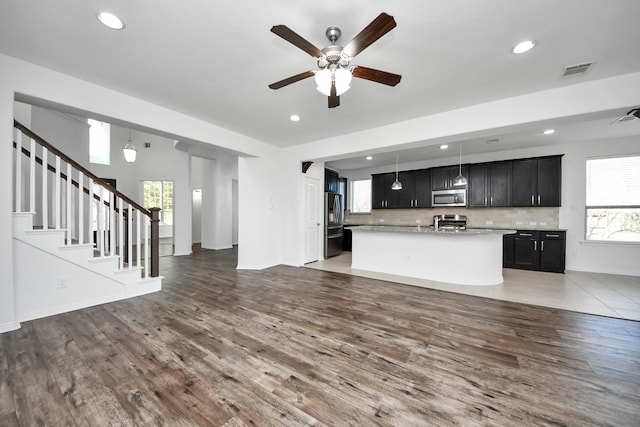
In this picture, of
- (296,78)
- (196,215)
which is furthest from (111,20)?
(196,215)

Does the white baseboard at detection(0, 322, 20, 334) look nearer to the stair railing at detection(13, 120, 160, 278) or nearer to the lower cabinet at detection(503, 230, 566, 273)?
the stair railing at detection(13, 120, 160, 278)

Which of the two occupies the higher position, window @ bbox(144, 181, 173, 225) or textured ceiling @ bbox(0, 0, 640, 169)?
textured ceiling @ bbox(0, 0, 640, 169)

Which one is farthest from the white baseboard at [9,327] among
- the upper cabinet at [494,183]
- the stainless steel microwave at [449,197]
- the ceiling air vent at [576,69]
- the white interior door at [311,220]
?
the stainless steel microwave at [449,197]

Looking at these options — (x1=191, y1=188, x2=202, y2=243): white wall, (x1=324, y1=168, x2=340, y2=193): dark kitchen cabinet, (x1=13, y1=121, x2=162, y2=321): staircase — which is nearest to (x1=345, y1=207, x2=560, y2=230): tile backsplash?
(x1=324, y1=168, x2=340, y2=193): dark kitchen cabinet

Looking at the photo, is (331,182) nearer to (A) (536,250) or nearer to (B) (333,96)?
(B) (333,96)

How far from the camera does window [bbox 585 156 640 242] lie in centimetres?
489

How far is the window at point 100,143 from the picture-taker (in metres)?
7.61

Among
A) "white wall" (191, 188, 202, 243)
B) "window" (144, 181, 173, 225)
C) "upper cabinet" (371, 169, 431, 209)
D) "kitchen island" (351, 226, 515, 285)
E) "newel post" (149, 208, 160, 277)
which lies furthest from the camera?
"white wall" (191, 188, 202, 243)

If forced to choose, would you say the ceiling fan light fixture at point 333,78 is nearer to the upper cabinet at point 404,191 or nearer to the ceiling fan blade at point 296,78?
the ceiling fan blade at point 296,78

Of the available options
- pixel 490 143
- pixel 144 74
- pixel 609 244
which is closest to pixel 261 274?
pixel 144 74

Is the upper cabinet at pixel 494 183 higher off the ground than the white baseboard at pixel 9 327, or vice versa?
the upper cabinet at pixel 494 183

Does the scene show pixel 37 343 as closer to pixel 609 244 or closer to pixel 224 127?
pixel 224 127

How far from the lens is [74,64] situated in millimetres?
2555

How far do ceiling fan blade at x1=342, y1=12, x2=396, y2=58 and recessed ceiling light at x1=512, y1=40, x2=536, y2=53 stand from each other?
157cm
